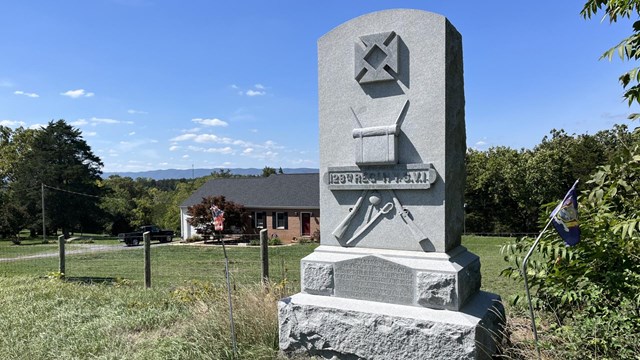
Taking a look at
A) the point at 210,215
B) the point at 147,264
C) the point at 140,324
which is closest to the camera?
the point at 140,324

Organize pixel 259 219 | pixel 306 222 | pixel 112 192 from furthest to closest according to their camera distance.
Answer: pixel 112 192
pixel 259 219
pixel 306 222

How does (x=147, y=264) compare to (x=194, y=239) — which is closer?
(x=147, y=264)

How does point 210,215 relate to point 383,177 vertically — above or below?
below

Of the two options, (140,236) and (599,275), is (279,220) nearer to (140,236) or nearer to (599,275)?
(140,236)

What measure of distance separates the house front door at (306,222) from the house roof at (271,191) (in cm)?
78

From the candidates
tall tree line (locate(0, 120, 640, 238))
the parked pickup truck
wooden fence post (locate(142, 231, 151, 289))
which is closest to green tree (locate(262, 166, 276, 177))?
tall tree line (locate(0, 120, 640, 238))

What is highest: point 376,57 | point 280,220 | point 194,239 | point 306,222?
point 376,57

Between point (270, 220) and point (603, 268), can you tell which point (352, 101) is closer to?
point (603, 268)

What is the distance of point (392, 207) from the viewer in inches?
166

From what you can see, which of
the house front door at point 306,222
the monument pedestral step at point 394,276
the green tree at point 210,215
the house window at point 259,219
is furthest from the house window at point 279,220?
the monument pedestral step at point 394,276

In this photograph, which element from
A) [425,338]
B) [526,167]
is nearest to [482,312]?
[425,338]

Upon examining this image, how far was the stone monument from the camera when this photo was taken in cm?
388

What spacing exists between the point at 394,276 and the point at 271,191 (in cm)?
3327

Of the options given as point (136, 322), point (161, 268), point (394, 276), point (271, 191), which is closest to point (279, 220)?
point (271, 191)
